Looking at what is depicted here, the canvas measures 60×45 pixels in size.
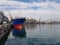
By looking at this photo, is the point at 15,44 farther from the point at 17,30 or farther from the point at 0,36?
the point at 17,30

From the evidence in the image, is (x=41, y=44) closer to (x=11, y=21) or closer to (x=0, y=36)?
(x=0, y=36)

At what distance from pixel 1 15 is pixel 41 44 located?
34.7 feet

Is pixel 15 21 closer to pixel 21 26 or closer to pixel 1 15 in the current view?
pixel 21 26

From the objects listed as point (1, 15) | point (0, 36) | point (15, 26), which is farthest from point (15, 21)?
point (0, 36)

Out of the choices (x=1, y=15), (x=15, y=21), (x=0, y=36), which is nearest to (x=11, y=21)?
(x=15, y=21)

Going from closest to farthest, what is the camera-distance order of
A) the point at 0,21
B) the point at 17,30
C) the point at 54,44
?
the point at 54,44 → the point at 0,21 → the point at 17,30

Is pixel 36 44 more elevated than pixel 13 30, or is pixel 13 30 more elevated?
pixel 36 44

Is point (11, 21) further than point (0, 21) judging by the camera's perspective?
Yes

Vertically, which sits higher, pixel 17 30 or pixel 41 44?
pixel 41 44

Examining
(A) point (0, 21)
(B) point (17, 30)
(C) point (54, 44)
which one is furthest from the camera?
(B) point (17, 30)

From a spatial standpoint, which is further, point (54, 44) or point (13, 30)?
point (13, 30)

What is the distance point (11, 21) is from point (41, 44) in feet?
50.5

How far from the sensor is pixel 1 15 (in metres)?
22.6

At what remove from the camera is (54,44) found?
42.5ft
